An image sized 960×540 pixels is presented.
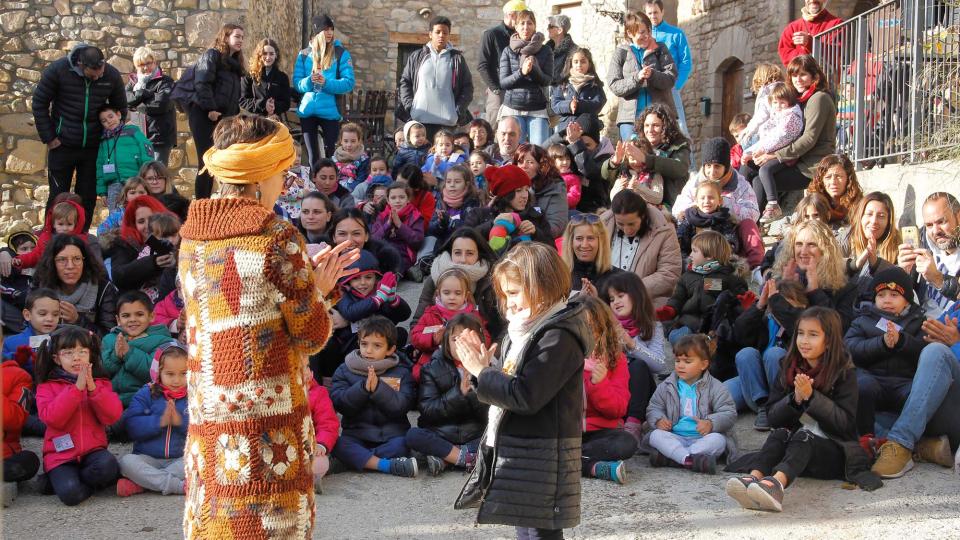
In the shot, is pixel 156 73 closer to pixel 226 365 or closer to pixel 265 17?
pixel 265 17

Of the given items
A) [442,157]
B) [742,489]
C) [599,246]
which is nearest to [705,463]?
[742,489]

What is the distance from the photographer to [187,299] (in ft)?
10.4

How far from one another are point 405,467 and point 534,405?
2272 millimetres

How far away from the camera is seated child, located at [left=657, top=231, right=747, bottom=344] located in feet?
22.9

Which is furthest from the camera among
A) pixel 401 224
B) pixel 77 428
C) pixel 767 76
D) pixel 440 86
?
pixel 440 86

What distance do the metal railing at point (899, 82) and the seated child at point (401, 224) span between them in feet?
12.6

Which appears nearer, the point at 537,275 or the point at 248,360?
the point at 248,360

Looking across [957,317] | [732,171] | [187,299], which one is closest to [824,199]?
[732,171]

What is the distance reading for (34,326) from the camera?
21.0ft

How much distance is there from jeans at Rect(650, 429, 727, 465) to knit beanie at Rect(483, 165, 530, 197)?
10.7ft

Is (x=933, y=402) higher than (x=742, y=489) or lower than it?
higher

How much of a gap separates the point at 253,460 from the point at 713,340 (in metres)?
4.14

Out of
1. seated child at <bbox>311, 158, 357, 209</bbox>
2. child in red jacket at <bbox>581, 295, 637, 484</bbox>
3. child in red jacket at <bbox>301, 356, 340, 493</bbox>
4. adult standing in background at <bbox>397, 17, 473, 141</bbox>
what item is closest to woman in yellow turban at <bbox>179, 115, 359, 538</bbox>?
child in red jacket at <bbox>301, 356, 340, 493</bbox>

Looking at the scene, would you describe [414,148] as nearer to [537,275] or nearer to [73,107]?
[73,107]
